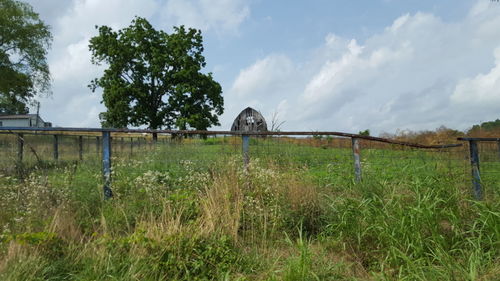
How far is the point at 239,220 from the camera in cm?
438

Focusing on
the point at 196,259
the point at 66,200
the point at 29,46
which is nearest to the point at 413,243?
the point at 196,259

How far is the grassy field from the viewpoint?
3.44 meters

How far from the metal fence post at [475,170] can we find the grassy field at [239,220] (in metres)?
0.13

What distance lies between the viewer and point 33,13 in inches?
1099

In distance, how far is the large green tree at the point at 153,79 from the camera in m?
29.2

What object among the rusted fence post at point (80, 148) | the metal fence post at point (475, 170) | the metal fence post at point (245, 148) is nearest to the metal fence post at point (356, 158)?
the metal fence post at point (475, 170)

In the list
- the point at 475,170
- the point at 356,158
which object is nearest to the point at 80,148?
the point at 356,158

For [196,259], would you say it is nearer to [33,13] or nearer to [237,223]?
[237,223]

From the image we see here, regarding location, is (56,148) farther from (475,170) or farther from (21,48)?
(21,48)

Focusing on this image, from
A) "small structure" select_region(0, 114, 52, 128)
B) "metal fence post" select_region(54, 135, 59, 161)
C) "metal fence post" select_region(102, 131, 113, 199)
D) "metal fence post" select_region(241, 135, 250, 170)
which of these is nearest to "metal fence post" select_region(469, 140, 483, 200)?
"metal fence post" select_region(241, 135, 250, 170)

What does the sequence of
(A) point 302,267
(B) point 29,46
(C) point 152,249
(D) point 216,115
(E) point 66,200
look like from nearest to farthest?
(A) point 302,267
(C) point 152,249
(E) point 66,200
(B) point 29,46
(D) point 216,115

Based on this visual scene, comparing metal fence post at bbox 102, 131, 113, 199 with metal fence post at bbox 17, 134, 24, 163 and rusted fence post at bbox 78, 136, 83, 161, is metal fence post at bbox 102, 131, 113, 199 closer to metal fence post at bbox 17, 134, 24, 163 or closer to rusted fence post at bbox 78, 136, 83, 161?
rusted fence post at bbox 78, 136, 83, 161

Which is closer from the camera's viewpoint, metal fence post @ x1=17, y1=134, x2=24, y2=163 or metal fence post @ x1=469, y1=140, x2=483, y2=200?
metal fence post @ x1=469, y1=140, x2=483, y2=200

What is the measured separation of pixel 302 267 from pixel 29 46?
3019cm
